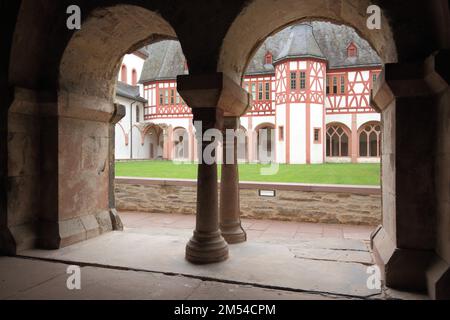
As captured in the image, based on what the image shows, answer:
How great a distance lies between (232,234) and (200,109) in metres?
1.50

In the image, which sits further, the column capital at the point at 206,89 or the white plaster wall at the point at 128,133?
the white plaster wall at the point at 128,133

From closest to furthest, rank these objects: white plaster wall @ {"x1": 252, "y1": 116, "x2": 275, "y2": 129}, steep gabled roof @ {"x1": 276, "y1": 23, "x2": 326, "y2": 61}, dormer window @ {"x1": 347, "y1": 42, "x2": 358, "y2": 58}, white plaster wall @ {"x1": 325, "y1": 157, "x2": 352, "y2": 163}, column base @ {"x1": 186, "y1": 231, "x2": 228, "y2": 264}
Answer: column base @ {"x1": 186, "y1": 231, "x2": 228, "y2": 264}, steep gabled roof @ {"x1": 276, "y1": 23, "x2": 326, "y2": 61}, dormer window @ {"x1": 347, "y1": 42, "x2": 358, "y2": 58}, white plaster wall @ {"x1": 325, "y1": 157, "x2": 352, "y2": 163}, white plaster wall @ {"x1": 252, "y1": 116, "x2": 275, "y2": 129}

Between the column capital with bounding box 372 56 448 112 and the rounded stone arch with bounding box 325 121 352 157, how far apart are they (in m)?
20.0

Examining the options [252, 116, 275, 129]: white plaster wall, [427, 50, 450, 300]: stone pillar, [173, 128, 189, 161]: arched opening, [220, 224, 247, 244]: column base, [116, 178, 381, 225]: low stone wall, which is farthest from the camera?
[173, 128, 189, 161]: arched opening

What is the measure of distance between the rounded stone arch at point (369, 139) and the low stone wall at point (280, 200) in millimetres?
15752

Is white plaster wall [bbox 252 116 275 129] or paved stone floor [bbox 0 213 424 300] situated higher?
white plaster wall [bbox 252 116 275 129]

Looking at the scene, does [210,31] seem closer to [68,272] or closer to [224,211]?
[224,211]

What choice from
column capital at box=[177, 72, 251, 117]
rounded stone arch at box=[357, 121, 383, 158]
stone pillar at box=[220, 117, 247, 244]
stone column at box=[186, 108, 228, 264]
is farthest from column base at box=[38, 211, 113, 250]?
rounded stone arch at box=[357, 121, 383, 158]

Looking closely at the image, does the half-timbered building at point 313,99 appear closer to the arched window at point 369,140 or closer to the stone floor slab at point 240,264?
the arched window at point 369,140

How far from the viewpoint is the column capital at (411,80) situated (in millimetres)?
2352

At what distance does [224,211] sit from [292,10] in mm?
2250

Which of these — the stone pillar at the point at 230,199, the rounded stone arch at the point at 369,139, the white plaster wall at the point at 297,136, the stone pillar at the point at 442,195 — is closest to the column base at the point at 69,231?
the stone pillar at the point at 230,199

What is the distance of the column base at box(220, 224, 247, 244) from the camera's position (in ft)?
12.5

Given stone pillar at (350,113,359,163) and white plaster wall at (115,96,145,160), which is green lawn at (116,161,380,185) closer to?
stone pillar at (350,113,359,163)
